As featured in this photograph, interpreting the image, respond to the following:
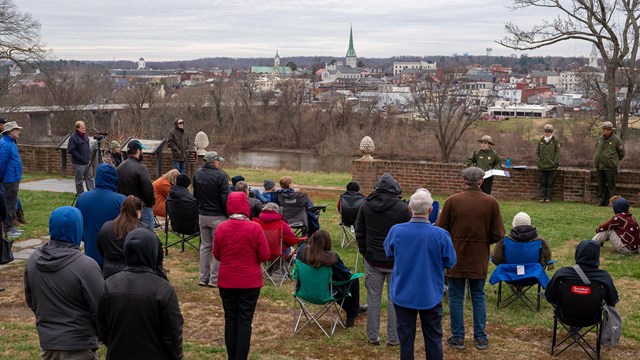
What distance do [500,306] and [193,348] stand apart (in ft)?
11.1

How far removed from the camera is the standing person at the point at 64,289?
445cm

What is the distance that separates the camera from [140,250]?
4020mm

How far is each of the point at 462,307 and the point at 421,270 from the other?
4.12ft

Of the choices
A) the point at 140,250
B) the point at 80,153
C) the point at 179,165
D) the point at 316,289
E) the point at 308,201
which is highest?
the point at 140,250

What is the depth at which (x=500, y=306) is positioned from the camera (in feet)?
25.1

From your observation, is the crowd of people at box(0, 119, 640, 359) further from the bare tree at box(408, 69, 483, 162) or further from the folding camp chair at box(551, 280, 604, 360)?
the bare tree at box(408, 69, 483, 162)

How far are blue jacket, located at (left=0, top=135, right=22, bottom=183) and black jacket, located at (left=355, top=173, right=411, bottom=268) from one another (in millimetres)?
5898

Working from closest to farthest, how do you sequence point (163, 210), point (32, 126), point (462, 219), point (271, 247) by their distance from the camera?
point (462, 219) → point (271, 247) → point (163, 210) → point (32, 126)

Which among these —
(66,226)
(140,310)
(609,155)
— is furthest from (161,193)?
(609,155)

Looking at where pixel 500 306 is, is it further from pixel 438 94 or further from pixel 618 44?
pixel 438 94

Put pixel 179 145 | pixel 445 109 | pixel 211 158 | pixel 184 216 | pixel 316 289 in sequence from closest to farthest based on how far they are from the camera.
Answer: pixel 316 289, pixel 211 158, pixel 184 216, pixel 179 145, pixel 445 109

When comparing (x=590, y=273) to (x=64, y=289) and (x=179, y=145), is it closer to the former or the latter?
(x=64, y=289)

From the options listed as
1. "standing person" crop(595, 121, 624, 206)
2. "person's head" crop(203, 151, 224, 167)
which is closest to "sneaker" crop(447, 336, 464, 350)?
"person's head" crop(203, 151, 224, 167)

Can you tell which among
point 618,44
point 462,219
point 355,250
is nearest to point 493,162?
point 355,250
